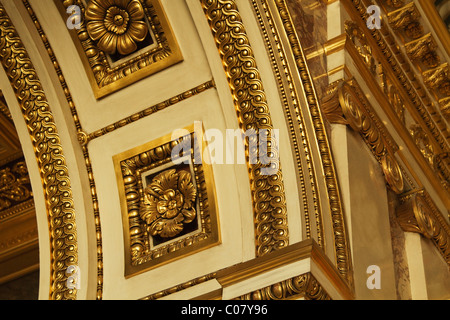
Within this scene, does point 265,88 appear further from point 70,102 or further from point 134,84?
point 70,102

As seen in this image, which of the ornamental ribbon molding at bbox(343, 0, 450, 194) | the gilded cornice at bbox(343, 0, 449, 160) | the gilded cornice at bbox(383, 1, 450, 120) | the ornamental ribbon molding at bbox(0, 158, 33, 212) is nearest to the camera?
the gilded cornice at bbox(343, 0, 449, 160)

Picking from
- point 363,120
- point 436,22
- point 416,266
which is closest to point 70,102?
point 363,120

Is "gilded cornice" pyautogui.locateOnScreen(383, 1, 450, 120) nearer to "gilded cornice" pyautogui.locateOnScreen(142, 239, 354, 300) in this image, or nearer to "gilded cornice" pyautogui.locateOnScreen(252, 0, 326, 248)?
"gilded cornice" pyautogui.locateOnScreen(252, 0, 326, 248)

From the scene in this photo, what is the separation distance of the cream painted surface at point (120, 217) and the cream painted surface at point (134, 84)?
78 mm

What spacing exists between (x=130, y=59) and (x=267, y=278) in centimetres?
132

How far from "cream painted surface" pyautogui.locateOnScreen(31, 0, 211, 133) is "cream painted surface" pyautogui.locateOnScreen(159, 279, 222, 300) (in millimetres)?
879

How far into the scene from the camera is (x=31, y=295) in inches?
221

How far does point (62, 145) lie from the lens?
3.82 m

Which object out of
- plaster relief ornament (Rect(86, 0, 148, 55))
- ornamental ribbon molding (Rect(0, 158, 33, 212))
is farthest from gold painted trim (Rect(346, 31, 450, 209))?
A: ornamental ribbon molding (Rect(0, 158, 33, 212))

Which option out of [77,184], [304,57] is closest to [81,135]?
[77,184]

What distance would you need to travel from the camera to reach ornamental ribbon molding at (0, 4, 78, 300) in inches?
147
